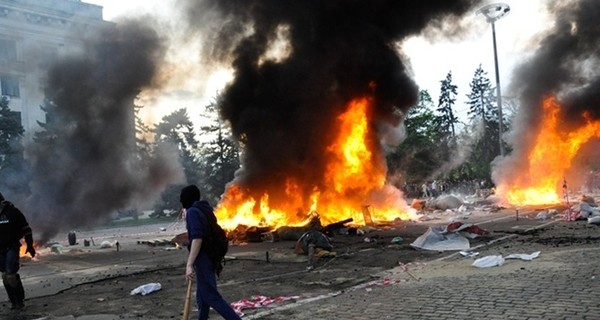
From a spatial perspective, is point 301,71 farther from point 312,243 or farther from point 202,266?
point 202,266

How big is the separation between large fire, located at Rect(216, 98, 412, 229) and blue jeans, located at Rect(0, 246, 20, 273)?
10.9 meters

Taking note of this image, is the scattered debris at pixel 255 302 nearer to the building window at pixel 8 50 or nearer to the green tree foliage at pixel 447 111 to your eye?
the building window at pixel 8 50

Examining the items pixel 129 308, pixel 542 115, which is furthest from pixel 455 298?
pixel 542 115

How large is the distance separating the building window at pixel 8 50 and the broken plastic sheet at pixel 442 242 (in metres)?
14.7

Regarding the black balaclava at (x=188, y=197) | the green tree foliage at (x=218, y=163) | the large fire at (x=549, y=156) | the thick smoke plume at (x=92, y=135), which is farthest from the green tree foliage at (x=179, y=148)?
the black balaclava at (x=188, y=197)

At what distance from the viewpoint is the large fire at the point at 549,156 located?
26.2 m

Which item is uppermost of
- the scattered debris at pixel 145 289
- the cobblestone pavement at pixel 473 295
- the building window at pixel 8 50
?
the building window at pixel 8 50

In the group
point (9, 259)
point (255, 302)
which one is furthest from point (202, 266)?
point (9, 259)

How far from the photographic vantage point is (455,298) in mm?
6398

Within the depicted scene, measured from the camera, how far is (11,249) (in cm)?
772

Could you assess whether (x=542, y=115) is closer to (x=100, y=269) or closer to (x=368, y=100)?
(x=368, y=100)

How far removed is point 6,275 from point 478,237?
399 inches

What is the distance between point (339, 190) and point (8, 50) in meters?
12.8

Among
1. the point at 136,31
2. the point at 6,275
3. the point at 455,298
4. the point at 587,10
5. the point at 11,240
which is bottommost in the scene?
the point at 455,298
